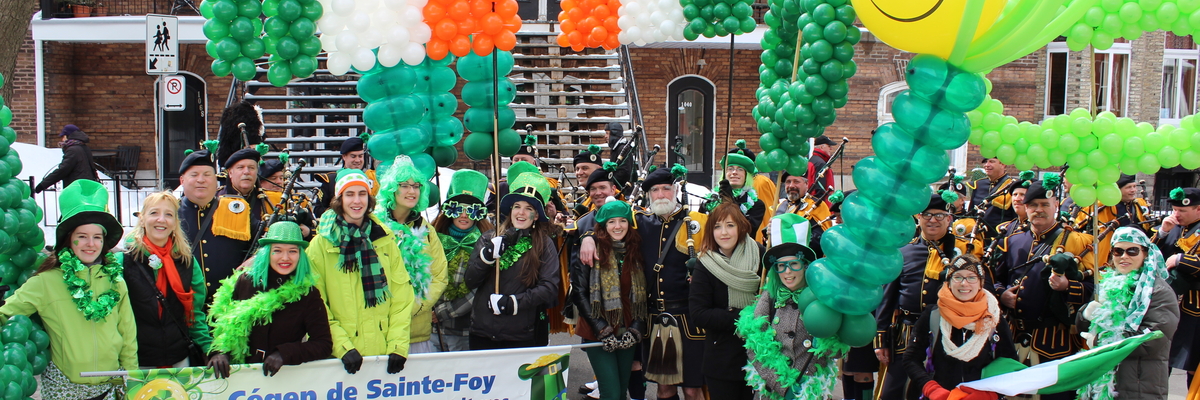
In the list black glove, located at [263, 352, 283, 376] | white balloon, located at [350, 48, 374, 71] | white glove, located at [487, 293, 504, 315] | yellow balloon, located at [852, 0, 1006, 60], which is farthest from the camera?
white balloon, located at [350, 48, 374, 71]

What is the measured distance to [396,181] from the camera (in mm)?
5082

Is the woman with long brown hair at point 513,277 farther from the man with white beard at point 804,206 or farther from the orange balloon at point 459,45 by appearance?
the man with white beard at point 804,206

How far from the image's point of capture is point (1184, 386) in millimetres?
6836

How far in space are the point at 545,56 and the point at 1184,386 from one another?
9991mm

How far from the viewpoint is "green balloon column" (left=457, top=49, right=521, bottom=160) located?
6.06 metres

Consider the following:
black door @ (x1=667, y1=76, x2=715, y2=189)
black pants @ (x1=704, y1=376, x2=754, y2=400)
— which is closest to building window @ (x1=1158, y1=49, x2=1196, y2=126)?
black door @ (x1=667, y1=76, x2=715, y2=189)

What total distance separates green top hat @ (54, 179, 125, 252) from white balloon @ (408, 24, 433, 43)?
6.44 ft

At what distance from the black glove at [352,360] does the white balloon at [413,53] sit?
6.44 ft

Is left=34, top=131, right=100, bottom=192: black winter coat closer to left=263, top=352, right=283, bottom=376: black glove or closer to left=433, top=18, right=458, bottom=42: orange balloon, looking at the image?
left=433, top=18, right=458, bottom=42: orange balloon

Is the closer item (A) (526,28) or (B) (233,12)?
(B) (233,12)

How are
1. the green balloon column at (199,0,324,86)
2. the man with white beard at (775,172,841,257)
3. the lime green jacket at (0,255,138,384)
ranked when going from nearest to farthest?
the lime green jacket at (0,255,138,384) → the green balloon column at (199,0,324,86) → the man with white beard at (775,172,841,257)

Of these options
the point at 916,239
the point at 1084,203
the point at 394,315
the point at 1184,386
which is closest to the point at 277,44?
the point at 394,315

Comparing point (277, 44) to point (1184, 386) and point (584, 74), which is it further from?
point (584, 74)

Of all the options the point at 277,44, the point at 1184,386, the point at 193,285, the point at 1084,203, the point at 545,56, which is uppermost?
the point at 545,56
